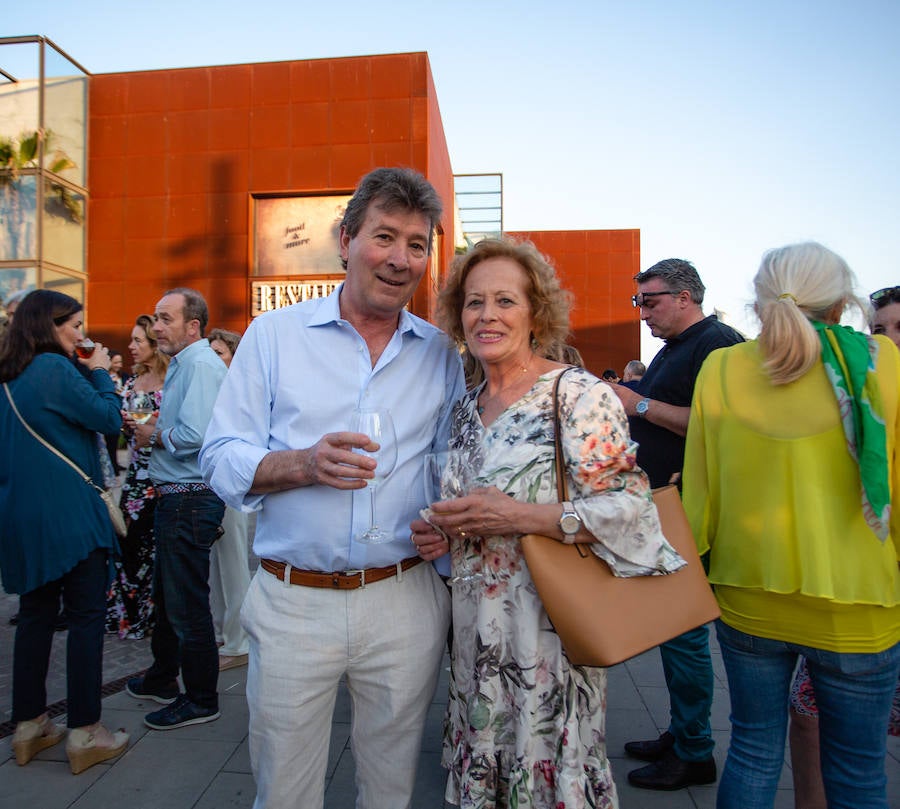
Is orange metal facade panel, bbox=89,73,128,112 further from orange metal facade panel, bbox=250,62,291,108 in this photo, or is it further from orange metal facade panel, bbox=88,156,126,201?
orange metal facade panel, bbox=250,62,291,108

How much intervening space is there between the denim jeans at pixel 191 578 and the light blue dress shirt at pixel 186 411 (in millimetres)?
137

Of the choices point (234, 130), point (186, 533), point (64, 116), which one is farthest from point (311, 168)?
point (186, 533)

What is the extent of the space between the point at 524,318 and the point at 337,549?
0.92 meters

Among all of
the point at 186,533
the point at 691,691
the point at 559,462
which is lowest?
the point at 691,691

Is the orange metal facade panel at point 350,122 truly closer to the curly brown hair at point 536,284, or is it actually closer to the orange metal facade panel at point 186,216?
the orange metal facade panel at point 186,216

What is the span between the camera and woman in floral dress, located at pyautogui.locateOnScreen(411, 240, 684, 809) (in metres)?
1.88

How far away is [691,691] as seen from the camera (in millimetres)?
3047

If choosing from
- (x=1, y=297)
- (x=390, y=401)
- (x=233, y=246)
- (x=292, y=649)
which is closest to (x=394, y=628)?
(x=292, y=649)

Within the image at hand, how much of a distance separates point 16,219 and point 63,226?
0.97 metres

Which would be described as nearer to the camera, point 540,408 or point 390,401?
point 540,408

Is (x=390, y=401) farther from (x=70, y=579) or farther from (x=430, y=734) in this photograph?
(x=430, y=734)

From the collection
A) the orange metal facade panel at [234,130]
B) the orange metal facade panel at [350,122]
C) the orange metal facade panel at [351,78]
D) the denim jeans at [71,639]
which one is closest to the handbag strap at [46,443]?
the denim jeans at [71,639]

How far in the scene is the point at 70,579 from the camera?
3.21m

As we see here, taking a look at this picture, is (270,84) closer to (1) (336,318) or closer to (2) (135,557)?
(2) (135,557)
